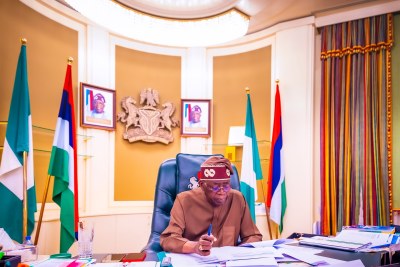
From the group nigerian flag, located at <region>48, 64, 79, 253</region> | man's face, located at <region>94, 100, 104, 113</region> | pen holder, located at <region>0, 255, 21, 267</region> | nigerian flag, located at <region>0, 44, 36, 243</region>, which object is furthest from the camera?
man's face, located at <region>94, 100, 104, 113</region>

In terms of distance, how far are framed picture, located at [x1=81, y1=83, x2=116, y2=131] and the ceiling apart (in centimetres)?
93

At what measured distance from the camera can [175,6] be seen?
313cm

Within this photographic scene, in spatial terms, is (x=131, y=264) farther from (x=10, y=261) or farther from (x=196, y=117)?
(x=196, y=117)

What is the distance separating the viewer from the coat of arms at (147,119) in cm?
399

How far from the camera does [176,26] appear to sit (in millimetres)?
3211

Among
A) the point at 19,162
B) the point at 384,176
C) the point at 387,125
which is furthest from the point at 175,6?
the point at 384,176

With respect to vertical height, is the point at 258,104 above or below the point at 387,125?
above

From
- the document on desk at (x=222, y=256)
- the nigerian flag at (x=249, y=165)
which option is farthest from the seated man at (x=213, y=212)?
the nigerian flag at (x=249, y=165)

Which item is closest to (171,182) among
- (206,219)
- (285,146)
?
(206,219)

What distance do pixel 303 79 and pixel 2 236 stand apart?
315 cm

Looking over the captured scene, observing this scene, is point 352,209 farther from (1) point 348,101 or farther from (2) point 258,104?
(2) point 258,104

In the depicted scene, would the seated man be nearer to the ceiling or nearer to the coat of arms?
the ceiling

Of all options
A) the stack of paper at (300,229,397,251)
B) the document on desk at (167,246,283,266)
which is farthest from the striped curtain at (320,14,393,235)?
the document on desk at (167,246,283,266)

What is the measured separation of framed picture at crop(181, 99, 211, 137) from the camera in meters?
4.25
